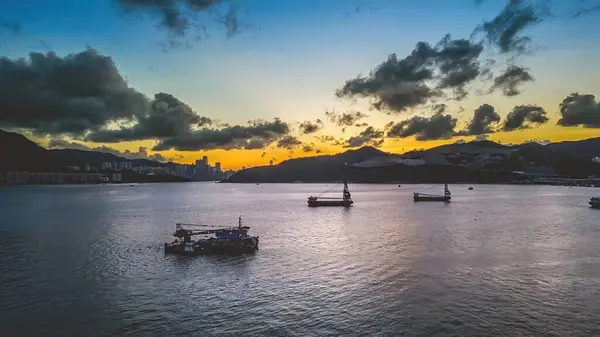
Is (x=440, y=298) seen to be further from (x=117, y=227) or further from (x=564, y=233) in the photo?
(x=117, y=227)

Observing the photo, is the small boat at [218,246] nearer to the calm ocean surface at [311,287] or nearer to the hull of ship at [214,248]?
the hull of ship at [214,248]

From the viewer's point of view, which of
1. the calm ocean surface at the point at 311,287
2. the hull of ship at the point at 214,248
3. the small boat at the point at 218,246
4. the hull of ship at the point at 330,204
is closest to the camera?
the calm ocean surface at the point at 311,287

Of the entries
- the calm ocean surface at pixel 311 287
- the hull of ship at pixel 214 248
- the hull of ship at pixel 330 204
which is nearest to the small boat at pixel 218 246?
the hull of ship at pixel 214 248

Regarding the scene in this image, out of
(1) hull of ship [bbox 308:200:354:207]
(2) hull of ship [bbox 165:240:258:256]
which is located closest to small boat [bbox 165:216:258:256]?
(2) hull of ship [bbox 165:240:258:256]

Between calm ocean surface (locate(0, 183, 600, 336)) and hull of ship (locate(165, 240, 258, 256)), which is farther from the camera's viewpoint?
hull of ship (locate(165, 240, 258, 256))

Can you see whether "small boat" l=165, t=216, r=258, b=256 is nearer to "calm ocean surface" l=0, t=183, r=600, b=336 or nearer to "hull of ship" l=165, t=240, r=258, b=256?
"hull of ship" l=165, t=240, r=258, b=256

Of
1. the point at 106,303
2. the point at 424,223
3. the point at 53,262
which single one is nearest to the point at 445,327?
the point at 106,303

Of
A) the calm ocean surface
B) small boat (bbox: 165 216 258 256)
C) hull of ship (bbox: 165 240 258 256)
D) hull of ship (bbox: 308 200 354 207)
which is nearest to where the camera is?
Result: the calm ocean surface

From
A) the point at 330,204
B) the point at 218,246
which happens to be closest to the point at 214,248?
the point at 218,246

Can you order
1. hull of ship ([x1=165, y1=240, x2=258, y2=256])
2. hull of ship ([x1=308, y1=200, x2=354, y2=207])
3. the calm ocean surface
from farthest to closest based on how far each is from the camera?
hull of ship ([x1=308, y1=200, x2=354, y2=207]) → hull of ship ([x1=165, y1=240, x2=258, y2=256]) → the calm ocean surface

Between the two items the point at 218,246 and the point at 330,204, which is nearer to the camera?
the point at 218,246

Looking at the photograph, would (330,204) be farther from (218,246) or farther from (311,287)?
(311,287)

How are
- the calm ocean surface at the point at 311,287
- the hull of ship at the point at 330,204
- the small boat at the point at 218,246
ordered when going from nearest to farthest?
the calm ocean surface at the point at 311,287, the small boat at the point at 218,246, the hull of ship at the point at 330,204

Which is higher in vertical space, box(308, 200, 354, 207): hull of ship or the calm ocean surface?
box(308, 200, 354, 207): hull of ship
